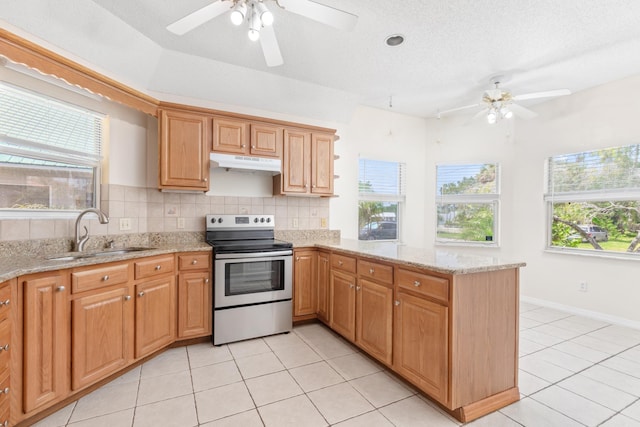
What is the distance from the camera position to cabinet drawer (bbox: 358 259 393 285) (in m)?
2.22

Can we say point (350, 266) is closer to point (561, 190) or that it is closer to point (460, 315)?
point (460, 315)

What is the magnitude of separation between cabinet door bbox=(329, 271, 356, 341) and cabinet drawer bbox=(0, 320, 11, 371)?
7.26 ft

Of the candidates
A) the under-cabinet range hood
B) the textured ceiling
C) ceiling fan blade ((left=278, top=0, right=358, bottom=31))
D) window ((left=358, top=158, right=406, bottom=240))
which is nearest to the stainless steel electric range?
the under-cabinet range hood

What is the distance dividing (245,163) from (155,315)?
1.62m

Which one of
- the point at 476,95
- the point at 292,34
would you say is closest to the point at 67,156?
the point at 292,34

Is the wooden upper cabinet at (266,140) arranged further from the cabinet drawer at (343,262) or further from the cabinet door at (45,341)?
the cabinet door at (45,341)

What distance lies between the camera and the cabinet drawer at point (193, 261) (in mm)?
2668

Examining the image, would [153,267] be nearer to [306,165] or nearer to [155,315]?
[155,315]

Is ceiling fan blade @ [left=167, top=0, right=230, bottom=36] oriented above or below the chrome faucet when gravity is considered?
above

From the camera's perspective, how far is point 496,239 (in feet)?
14.6

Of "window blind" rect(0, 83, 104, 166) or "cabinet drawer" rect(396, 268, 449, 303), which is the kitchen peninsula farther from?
"window blind" rect(0, 83, 104, 166)

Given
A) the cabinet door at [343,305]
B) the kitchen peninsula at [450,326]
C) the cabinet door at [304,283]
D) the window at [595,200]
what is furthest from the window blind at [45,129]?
the window at [595,200]

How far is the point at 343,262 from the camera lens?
110 inches

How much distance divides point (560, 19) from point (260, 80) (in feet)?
8.81
